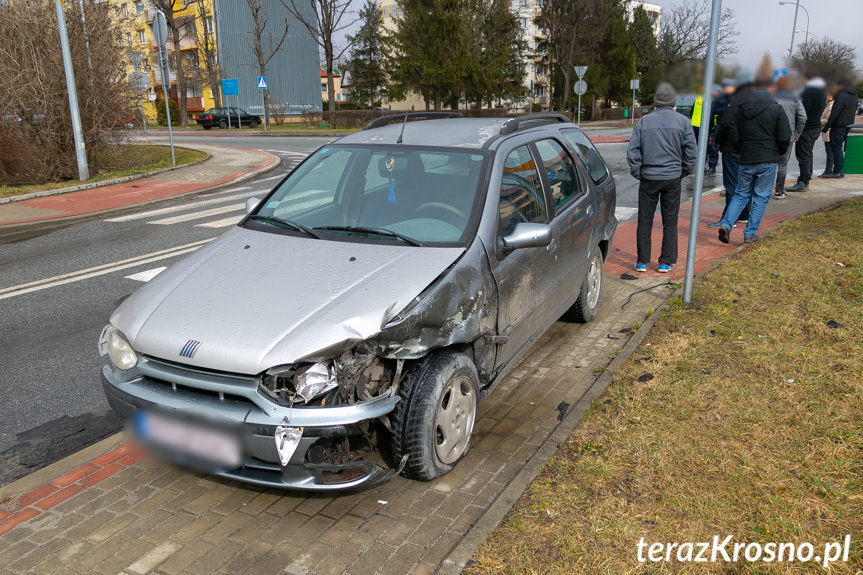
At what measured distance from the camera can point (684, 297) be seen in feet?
20.1

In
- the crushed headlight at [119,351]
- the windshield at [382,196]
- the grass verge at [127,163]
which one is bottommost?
the grass verge at [127,163]

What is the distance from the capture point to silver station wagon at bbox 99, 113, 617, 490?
2918 millimetres

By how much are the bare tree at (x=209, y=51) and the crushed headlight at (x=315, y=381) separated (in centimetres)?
5348

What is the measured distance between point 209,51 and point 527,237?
5538cm

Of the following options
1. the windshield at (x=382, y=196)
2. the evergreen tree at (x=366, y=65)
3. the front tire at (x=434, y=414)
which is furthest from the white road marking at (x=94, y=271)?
the evergreen tree at (x=366, y=65)

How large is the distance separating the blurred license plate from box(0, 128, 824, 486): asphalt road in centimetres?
127

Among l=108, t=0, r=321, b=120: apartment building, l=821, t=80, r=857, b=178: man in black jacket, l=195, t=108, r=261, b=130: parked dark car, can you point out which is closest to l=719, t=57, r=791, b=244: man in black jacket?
l=821, t=80, r=857, b=178: man in black jacket

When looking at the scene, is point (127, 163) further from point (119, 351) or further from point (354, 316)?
point (354, 316)

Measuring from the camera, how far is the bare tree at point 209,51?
52.1 meters

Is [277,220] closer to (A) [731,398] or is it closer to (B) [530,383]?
(B) [530,383]

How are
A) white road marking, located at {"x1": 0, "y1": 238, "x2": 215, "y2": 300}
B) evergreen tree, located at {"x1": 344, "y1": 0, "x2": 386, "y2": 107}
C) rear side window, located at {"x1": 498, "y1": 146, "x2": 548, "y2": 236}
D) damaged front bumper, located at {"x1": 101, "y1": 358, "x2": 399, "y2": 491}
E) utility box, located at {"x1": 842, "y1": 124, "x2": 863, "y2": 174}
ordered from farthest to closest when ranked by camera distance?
evergreen tree, located at {"x1": 344, "y1": 0, "x2": 386, "y2": 107}, utility box, located at {"x1": 842, "y1": 124, "x2": 863, "y2": 174}, white road marking, located at {"x1": 0, "y1": 238, "x2": 215, "y2": 300}, rear side window, located at {"x1": 498, "y1": 146, "x2": 548, "y2": 236}, damaged front bumper, located at {"x1": 101, "y1": 358, "x2": 399, "y2": 491}

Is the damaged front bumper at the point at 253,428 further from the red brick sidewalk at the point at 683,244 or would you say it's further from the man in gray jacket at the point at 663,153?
the red brick sidewalk at the point at 683,244

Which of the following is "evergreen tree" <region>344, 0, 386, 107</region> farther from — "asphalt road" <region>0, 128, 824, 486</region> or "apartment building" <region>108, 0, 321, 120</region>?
"asphalt road" <region>0, 128, 824, 486</region>

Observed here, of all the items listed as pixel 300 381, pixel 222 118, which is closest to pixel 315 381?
pixel 300 381
